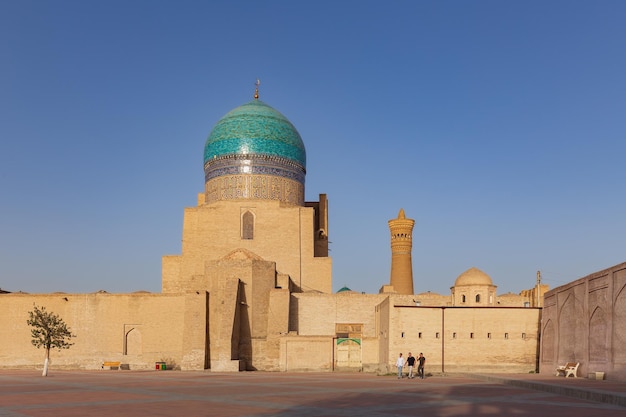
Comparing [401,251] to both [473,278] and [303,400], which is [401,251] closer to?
[473,278]

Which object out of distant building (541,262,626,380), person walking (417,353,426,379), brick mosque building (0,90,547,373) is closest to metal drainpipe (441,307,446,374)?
brick mosque building (0,90,547,373)

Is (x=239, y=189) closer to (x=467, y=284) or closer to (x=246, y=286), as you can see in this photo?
(x=246, y=286)

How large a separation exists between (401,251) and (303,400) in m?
31.3

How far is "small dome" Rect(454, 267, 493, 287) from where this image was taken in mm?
31734

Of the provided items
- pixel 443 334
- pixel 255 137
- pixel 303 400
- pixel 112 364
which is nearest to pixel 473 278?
pixel 443 334

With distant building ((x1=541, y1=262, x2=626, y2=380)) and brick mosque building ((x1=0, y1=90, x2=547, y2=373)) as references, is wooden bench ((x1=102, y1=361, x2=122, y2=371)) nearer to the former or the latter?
brick mosque building ((x1=0, y1=90, x2=547, y2=373))

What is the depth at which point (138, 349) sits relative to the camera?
29312 mm

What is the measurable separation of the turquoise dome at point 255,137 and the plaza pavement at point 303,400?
1850 centimetres

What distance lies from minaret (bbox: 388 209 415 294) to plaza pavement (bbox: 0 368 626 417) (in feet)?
81.8

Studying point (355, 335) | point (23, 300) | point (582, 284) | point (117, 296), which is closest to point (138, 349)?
point (117, 296)

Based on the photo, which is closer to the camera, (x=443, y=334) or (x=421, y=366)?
(x=421, y=366)

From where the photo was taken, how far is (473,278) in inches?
1254

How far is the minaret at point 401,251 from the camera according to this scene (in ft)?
141

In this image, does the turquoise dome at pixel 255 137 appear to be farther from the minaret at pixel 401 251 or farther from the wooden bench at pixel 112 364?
the wooden bench at pixel 112 364
